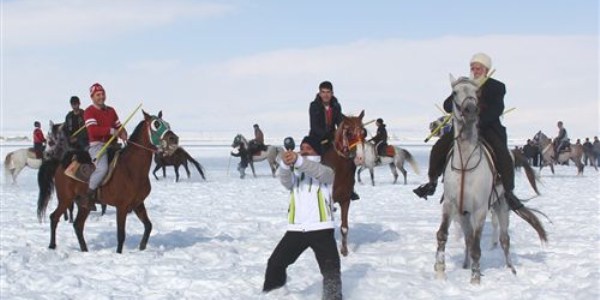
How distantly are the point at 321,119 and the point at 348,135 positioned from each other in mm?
796

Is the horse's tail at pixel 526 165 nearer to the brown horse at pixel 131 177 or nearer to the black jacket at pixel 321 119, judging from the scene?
the black jacket at pixel 321 119

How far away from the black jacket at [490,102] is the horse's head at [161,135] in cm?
378

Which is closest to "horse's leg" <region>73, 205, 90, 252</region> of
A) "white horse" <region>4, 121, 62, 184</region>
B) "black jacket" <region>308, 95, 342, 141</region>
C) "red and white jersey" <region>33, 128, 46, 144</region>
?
"black jacket" <region>308, 95, 342, 141</region>

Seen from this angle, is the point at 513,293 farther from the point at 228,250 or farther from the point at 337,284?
the point at 228,250

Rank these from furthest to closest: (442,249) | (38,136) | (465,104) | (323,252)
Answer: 1. (38,136)
2. (442,249)
3. (465,104)
4. (323,252)

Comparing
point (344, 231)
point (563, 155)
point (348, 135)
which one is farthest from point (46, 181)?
point (563, 155)

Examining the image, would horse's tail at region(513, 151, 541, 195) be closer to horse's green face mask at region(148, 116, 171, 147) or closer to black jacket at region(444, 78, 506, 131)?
black jacket at region(444, 78, 506, 131)

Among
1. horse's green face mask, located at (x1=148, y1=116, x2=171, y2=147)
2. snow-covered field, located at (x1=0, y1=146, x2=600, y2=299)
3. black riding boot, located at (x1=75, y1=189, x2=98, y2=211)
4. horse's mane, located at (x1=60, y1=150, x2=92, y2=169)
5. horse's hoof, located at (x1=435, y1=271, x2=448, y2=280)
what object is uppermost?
horse's green face mask, located at (x1=148, y1=116, x2=171, y2=147)

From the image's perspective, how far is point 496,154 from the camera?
764 cm

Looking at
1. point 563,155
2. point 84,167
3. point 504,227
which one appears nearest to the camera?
point 504,227

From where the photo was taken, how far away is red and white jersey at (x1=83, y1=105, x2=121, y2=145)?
9.38m

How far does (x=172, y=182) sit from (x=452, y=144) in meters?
18.8

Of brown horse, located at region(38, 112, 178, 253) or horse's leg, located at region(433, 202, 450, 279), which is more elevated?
brown horse, located at region(38, 112, 178, 253)

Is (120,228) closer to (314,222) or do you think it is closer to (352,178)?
(352,178)
